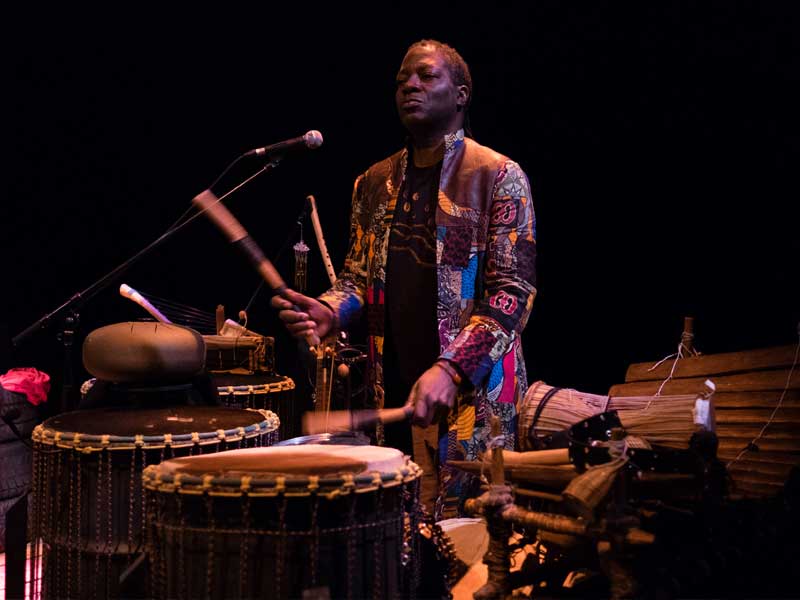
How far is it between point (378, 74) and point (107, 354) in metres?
2.59

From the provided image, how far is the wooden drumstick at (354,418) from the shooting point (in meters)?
2.04

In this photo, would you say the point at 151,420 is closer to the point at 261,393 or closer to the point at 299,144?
the point at 299,144

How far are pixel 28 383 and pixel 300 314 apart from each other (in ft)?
8.26

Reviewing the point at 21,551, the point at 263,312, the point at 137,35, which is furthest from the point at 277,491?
the point at 137,35

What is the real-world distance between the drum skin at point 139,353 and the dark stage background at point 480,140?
1855mm

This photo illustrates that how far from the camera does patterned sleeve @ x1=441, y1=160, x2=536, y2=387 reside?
2211 mm

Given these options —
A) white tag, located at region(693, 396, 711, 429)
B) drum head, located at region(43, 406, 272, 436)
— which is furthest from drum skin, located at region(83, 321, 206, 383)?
white tag, located at region(693, 396, 711, 429)

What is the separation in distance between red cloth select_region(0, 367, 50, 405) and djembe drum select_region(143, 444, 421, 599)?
2.65 metres

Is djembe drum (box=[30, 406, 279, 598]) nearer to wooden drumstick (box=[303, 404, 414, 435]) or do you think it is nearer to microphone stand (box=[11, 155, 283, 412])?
wooden drumstick (box=[303, 404, 414, 435])

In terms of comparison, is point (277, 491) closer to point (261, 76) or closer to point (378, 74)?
point (378, 74)

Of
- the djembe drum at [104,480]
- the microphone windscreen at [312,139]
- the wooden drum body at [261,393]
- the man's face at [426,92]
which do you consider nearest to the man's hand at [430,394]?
the djembe drum at [104,480]

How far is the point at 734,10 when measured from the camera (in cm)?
320

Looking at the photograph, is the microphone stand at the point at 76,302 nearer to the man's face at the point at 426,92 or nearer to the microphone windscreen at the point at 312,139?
the microphone windscreen at the point at 312,139

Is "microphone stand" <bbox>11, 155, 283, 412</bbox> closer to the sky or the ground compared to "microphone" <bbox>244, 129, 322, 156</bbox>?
closer to the ground
